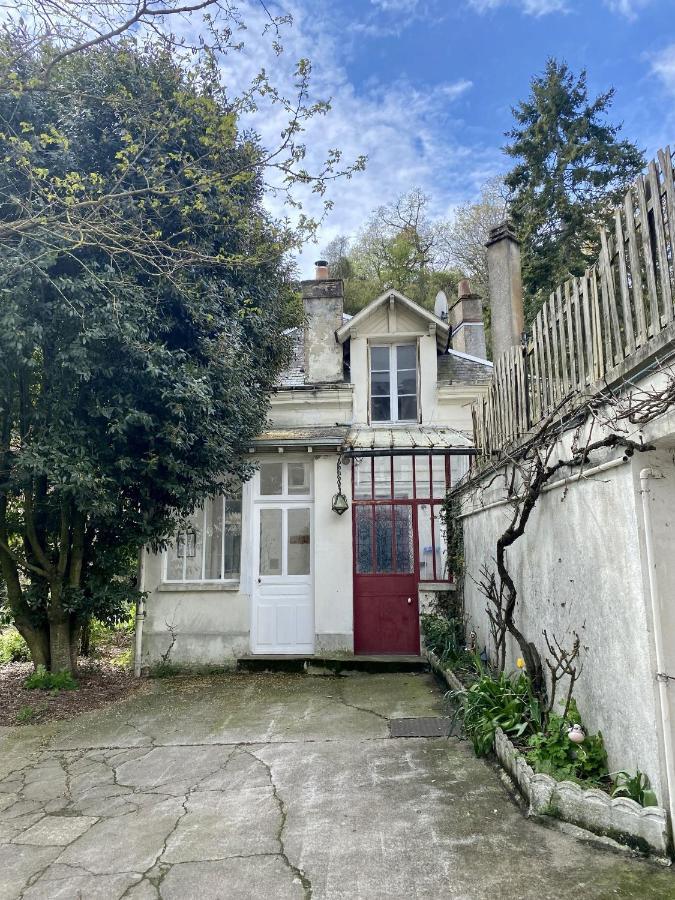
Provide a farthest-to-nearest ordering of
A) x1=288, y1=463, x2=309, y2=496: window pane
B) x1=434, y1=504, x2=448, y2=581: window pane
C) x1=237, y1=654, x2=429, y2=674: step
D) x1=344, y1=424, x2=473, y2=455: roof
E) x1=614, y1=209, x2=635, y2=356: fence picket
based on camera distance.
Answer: x1=288, y1=463, x2=309, y2=496: window pane → x1=434, y1=504, x2=448, y2=581: window pane → x1=344, y1=424, x2=473, y2=455: roof → x1=237, y1=654, x2=429, y2=674: step → x1=614, y1=209, x2=635, y2=356: fence picket

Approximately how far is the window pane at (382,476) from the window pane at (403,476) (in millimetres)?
118

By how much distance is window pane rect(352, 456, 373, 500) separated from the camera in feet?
29.5

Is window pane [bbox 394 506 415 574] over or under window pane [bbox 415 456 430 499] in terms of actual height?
under

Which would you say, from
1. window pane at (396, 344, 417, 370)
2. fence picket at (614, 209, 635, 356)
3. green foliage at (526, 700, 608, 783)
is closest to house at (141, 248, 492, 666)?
window pane at (396, 344, 417, 370)

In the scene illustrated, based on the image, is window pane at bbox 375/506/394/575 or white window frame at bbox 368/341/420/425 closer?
window pane at bbox 375/506/394/575

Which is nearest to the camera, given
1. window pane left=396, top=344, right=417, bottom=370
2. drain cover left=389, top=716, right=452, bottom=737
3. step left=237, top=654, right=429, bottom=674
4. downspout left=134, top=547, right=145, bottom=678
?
drain cover left=389, top=716, right=452, bottom=737

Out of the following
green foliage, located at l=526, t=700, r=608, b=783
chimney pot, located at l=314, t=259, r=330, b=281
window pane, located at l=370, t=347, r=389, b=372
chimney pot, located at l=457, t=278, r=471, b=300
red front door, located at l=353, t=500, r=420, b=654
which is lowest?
green foliage, located at l=526, t=700, r=608, b=783

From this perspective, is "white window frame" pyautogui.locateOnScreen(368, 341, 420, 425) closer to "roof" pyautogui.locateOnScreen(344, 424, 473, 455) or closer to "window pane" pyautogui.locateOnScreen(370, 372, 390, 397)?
"window pane" pyautogui.locateOnScreen(370, 372, 390, 397)

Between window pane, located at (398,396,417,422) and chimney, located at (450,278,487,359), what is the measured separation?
2.67 m

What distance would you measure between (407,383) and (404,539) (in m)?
2.84

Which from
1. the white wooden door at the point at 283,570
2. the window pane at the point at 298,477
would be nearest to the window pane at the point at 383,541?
the white wooden door at the point at 283,570

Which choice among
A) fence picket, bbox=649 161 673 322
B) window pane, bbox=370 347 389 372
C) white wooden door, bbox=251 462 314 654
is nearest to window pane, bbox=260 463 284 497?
white wooden door, bbox=251 462 314 654

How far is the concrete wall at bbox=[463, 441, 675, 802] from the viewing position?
2.93 m

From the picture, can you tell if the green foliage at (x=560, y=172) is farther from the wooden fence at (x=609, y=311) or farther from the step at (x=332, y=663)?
the wooden fence at (x=609, y=311)
